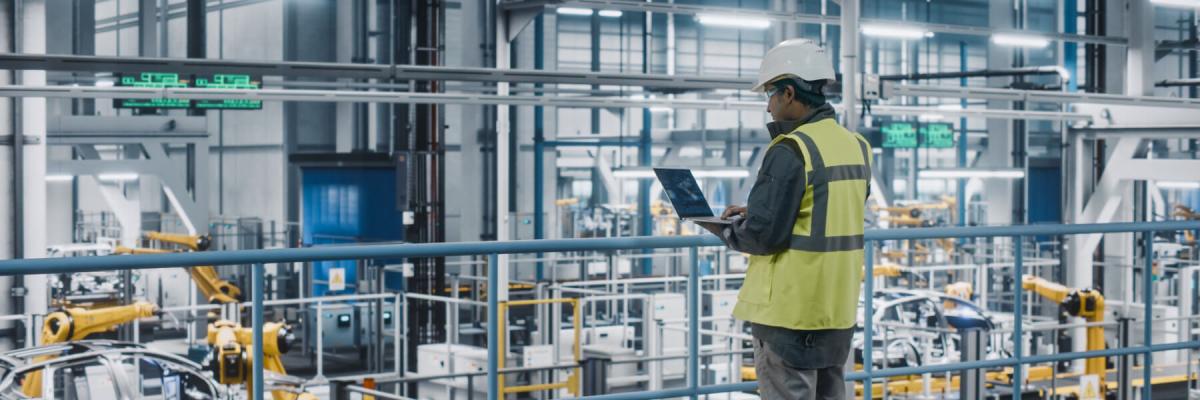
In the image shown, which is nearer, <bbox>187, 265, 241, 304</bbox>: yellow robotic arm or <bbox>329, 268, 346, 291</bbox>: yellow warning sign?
<bbox>329, 268, 346, 291</bbox>: yellow warning sign

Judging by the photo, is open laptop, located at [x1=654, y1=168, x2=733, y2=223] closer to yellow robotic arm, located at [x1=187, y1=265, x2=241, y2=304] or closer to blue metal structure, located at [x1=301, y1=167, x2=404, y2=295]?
yellow robotic arm, located at [x1=187, y1=265, x2=241, y2=304]

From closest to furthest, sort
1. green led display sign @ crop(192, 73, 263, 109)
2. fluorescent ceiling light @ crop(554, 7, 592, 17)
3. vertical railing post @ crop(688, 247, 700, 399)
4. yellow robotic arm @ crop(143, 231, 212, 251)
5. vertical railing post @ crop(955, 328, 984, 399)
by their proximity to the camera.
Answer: vertical railing post @ crop(688, 247, 700, 399) < vertical railing post @ crop(955, 328, 984, 399) < green led display sign @ crop(192, 73, 263, 109) < yellow robotic arm @ crop(143, 231, 212, 251) < fluorescent ceiling light @ crop(554, 7, 592, 17)

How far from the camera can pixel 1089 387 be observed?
12789 mm

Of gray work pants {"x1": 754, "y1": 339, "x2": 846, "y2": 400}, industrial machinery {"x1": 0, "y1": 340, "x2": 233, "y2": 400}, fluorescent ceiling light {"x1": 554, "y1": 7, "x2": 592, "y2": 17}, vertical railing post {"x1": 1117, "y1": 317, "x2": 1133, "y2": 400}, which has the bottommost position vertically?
vertical railing post {"x1": 1117, "y1": 317, "x2": 1133, "y2": 400}

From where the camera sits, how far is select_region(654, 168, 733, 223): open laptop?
370cm

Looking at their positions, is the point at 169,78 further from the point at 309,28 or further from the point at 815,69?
the point at 815,69

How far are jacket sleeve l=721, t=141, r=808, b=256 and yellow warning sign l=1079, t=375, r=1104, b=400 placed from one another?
10364 mm

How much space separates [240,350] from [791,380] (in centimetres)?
729

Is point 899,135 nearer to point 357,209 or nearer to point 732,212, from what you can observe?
point 357,209

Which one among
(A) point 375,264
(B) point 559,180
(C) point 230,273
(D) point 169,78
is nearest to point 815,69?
(D) point 169,78

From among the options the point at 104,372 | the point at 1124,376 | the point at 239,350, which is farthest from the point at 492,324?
the point at 1124,376

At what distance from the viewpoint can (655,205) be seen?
31.5 metres

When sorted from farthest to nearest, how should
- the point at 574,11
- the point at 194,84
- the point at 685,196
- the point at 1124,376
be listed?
the point at 574,11
the point at 194,84
the point at 1124,376
the point at 685,196

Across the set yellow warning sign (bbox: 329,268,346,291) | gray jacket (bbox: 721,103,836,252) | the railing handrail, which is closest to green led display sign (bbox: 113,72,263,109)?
yellow warning sign (bbox: 329,268,346,291)
